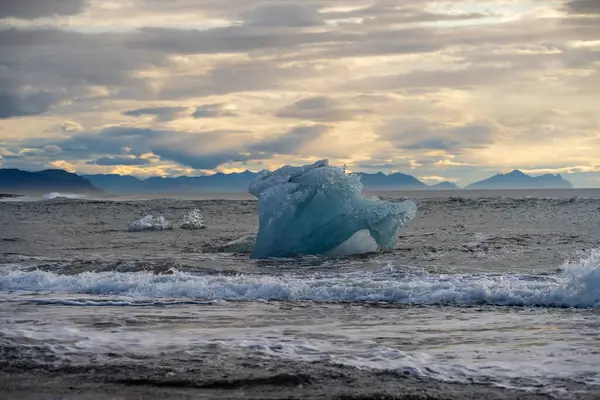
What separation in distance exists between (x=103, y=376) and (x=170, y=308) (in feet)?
13.8

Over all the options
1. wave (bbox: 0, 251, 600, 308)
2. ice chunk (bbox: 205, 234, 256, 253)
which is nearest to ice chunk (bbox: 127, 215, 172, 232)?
ice chunk (bbox: 205, 234, 256, 253)

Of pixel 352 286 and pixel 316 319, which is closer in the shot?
pixel 316 319

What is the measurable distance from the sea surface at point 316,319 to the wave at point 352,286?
0.11 feet

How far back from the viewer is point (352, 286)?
12.8 meters

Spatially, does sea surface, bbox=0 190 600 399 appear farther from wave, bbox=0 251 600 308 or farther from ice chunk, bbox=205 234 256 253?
ice chunk, bbox=205 234 256 253

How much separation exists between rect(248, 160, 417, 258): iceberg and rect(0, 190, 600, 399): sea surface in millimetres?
926

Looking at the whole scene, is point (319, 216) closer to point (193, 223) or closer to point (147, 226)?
point (147, 226)

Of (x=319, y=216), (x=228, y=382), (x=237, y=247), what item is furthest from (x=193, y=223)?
(x=228, y=382)

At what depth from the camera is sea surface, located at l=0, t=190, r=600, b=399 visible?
685cm

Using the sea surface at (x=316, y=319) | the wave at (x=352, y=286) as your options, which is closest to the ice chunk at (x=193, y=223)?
the sea surface at (x=316, y=319)

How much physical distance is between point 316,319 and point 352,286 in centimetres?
283

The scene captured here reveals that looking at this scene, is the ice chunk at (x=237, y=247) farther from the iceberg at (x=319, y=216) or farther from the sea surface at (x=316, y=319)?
the iceberg at (x=319, y=216)

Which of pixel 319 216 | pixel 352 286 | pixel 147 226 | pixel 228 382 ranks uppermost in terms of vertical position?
pixel 319 216

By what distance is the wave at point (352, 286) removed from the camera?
37.9ft
